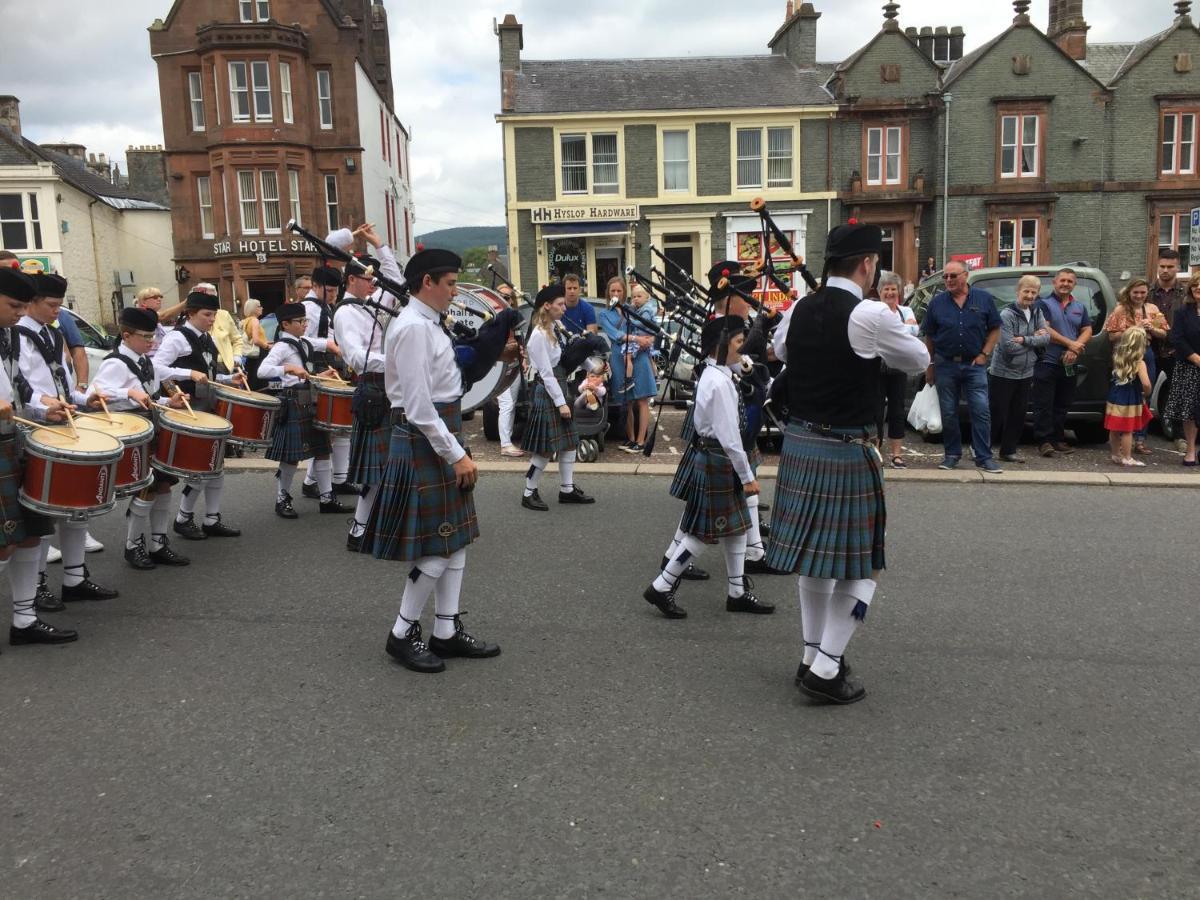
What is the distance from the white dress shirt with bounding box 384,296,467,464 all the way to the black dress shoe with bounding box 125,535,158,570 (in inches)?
116

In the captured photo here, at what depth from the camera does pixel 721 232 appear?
94.1ft

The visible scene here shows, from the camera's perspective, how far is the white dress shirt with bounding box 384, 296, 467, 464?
391 cm

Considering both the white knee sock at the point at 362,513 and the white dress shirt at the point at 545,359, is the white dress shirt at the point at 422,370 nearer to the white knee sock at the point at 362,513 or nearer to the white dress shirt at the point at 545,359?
the white knee sock at the point at 362,513

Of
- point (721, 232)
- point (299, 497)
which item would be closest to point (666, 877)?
point (299, 497)

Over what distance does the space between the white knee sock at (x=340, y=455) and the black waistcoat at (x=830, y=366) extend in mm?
4694

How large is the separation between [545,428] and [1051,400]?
17.2 feet

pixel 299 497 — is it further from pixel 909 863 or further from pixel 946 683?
pixel 909 863

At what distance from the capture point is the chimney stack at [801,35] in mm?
29203

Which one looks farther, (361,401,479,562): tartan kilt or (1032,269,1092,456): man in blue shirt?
(1032,269,1092,456): man in blue shirt

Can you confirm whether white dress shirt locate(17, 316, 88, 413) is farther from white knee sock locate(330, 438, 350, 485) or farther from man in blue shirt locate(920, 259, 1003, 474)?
man in blue shirt locate(920, 259, 1003, 474)

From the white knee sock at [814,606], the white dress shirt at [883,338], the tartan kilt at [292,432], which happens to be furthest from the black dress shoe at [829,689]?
the tartan kilt at [292,432]

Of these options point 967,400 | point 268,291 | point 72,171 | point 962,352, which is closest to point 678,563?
point 962,352

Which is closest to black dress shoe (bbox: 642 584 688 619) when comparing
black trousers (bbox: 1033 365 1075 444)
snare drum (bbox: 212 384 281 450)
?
snare drum (bbox: 212 384 281 450)

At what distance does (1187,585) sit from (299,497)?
667cm
